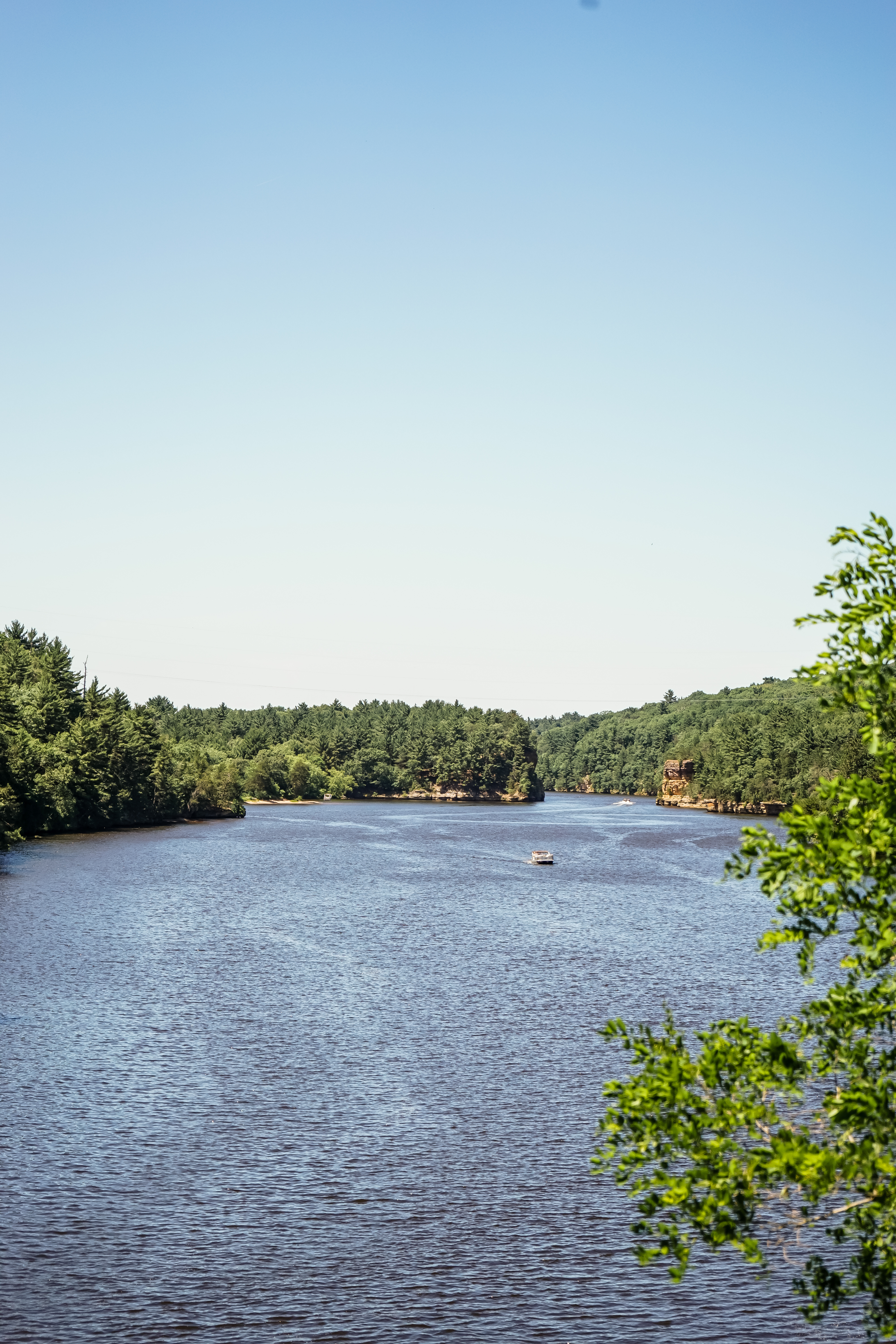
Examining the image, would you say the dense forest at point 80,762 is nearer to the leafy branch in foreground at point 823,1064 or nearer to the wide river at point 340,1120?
the wide river at point 340,1120

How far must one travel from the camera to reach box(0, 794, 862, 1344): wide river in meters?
26.3

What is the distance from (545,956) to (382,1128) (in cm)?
3059

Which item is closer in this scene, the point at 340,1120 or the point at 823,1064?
the point at 823,1064

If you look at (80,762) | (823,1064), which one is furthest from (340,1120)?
(80,762)

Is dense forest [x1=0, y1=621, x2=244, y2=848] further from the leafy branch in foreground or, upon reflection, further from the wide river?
the leafy branch in foreground

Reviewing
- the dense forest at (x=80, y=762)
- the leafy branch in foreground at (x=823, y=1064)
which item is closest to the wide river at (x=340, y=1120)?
the leafy branch in foreground at (x=823, y=1064)

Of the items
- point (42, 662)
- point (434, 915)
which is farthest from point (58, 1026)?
point (42, 662)

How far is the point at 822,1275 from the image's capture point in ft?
46.0

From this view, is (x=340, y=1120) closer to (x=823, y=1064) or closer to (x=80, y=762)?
(x=823, y=1064)

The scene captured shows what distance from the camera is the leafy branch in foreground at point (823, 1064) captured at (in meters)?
12.5

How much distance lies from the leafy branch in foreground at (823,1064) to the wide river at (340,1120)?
46.0 ft

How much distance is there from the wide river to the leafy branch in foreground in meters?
14.0

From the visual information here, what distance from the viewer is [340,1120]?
37.3 m

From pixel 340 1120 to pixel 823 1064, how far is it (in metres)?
26.3
